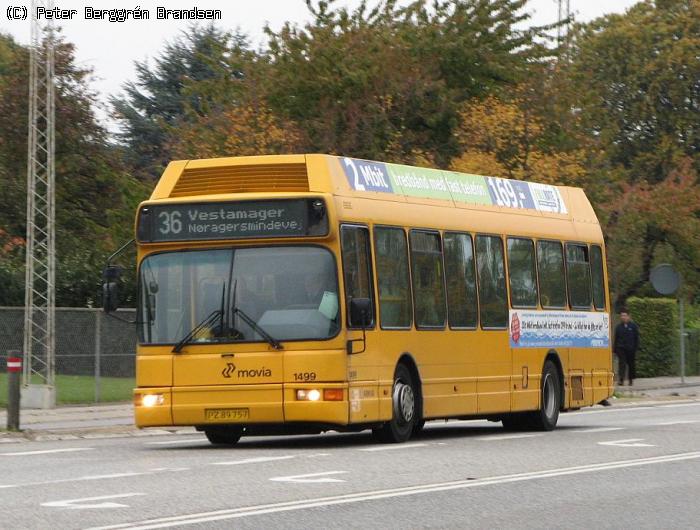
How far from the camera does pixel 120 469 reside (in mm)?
15672

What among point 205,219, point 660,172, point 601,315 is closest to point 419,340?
point 205,219

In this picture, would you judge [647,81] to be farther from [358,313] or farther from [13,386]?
[358,313]

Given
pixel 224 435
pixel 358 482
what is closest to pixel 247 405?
pixel 224 435

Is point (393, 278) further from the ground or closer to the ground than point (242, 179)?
closer to the ground

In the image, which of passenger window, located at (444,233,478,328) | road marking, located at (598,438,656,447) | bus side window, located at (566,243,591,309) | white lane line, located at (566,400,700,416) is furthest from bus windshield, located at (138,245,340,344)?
white lane line, located at (566,400,700,416)

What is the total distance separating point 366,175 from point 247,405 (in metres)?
3.07

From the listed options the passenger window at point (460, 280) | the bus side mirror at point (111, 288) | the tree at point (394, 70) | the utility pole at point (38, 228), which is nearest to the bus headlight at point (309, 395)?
the bus side mirror at point (111, 288)

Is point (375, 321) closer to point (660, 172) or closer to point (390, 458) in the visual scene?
point (390, 458)

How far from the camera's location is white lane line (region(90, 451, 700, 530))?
10961mm

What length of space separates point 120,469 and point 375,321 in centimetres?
427

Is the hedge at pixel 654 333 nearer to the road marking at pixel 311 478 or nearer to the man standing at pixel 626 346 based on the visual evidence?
the man standing at pixel 626 346

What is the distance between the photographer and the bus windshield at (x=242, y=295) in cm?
1839

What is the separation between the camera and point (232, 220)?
18812mm

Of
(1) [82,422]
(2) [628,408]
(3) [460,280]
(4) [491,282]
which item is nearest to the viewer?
(3) [460,280]
